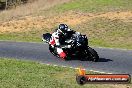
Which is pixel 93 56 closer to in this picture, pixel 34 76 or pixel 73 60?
pixel 73 60

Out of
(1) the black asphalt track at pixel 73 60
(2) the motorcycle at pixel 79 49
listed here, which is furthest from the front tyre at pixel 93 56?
(1) the black asphalt track at pixel 73 60

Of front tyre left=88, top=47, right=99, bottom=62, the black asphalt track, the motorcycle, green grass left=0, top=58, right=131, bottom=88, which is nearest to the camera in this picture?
green grass left=0, top=58, right=131, bottom=88

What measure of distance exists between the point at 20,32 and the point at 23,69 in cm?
1601

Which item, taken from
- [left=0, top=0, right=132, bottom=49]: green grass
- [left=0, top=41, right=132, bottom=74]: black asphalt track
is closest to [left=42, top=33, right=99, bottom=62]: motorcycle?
[left=0, top=41, right=132, bottom=74]: black asphalt track

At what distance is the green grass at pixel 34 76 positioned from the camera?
1389 centimetres

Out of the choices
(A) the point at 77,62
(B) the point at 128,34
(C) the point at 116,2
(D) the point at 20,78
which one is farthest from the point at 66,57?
(C) the point at 116,2

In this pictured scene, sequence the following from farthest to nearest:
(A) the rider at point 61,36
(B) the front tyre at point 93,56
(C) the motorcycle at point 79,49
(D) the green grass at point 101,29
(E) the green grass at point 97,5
Result: 1. (E) the green grass at point 97,5
2. (D) the green grass at point 101,29
3. (A) the rider at point 61,36
4. (C) the motorcycle at point 79,49
5. (B) the front tyre at point 93,56

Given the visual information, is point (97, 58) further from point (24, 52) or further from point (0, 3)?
point (0, 3)

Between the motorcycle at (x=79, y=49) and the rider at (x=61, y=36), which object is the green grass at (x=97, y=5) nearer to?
the rider at (x=61, y=36)

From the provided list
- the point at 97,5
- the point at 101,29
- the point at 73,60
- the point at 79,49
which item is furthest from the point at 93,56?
the point at 97,5

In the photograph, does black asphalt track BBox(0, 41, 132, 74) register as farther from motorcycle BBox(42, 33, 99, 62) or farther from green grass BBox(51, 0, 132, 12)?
green grass BBox(51, 0, 132, 12)

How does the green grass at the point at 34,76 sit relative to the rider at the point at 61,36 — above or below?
below

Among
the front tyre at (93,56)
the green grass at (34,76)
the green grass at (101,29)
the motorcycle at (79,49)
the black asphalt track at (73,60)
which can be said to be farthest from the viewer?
the green grass at (101,29)

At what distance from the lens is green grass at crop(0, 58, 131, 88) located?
13.9 meters
